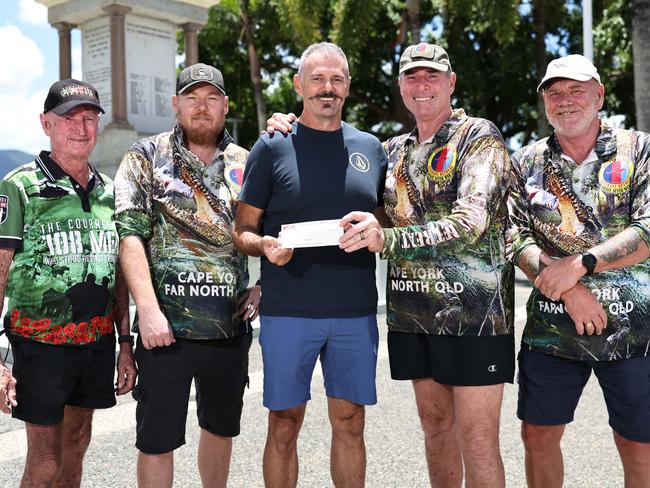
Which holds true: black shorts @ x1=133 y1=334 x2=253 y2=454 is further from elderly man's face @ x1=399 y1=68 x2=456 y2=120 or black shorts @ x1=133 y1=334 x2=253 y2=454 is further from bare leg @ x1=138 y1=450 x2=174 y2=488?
elderly man's face @ x1=399 y1=68 x2=456 y2=120

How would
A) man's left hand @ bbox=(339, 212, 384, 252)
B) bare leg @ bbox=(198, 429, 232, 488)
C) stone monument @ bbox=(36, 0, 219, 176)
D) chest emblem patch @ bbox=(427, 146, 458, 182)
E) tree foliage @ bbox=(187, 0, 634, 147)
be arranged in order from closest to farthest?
man's left hand @ bbox=(339, 212, 384, 252)
chest emblem patch @ bbox=(427, 146, 458, 182)
bare leg @ bbox=(198, 429, 232, 488)
stone monument @ bbox=(36, 0, 219, 176)
tree foliage @ bbox=(187, 0, 634, 147)

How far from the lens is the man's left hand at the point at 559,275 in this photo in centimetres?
322

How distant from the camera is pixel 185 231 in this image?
3.55 m

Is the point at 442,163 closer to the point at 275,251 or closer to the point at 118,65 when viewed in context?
the point at 275,251

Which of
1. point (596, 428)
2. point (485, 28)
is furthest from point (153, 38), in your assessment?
point (596, 428)

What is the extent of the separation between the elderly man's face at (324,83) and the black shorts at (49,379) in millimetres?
1624

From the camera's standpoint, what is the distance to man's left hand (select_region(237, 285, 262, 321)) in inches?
144

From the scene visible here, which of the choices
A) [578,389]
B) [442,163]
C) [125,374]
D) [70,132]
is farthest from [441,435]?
[70,132]

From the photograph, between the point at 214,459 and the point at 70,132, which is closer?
the point at 70,132

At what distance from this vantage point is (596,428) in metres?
5.43

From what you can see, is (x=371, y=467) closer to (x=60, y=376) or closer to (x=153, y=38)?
Result: (x=60, y=376)

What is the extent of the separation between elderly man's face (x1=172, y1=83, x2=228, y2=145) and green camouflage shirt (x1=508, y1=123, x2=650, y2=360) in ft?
5.35

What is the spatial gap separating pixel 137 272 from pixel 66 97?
0.94m

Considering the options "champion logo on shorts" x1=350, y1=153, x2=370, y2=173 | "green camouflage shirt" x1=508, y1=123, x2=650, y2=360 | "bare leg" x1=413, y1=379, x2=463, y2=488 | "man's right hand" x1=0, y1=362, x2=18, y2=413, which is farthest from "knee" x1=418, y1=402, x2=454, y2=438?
"man's right hand" x1=0, y1=362, x2=18, y2=413
